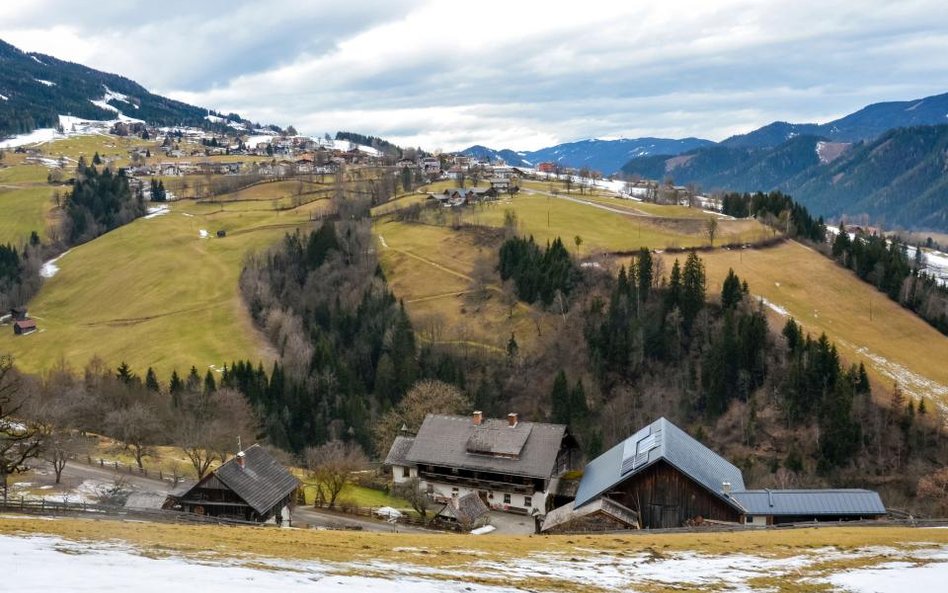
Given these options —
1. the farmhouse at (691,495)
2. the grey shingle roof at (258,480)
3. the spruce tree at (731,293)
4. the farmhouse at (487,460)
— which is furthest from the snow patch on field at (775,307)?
the grey shingle roof at (258,480)

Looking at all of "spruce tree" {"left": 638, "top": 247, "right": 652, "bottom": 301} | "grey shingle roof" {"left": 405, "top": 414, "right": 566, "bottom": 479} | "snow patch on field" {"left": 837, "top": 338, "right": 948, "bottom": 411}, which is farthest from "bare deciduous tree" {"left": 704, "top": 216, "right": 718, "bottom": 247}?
"grey shingle roof" {"left": 405, "top": 414, "right": 566, "bottom": 479}

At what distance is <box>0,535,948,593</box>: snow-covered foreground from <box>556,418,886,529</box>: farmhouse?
1457cm

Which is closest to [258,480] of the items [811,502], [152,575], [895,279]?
[152,575]

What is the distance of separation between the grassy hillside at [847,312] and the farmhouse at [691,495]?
53714mm

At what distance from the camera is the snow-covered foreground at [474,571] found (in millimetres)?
15008

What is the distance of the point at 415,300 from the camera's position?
118125 millimetres

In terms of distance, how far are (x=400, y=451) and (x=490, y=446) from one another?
886 centimetres

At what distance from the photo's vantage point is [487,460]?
2153 inches

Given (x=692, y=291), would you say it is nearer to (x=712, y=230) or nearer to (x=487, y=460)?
(x=712, y=230)

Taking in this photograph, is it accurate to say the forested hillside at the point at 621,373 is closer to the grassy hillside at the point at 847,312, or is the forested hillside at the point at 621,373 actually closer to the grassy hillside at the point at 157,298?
the grassy hillside at the point at 847,312

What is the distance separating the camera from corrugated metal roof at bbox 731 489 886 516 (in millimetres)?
39625

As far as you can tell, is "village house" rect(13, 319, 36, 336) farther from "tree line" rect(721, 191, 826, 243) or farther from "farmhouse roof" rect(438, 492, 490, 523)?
"tree line" rect(721, 191, 826, 243)

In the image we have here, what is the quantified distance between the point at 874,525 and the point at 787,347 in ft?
195

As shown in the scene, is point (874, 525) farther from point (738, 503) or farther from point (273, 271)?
point (273, 271)
